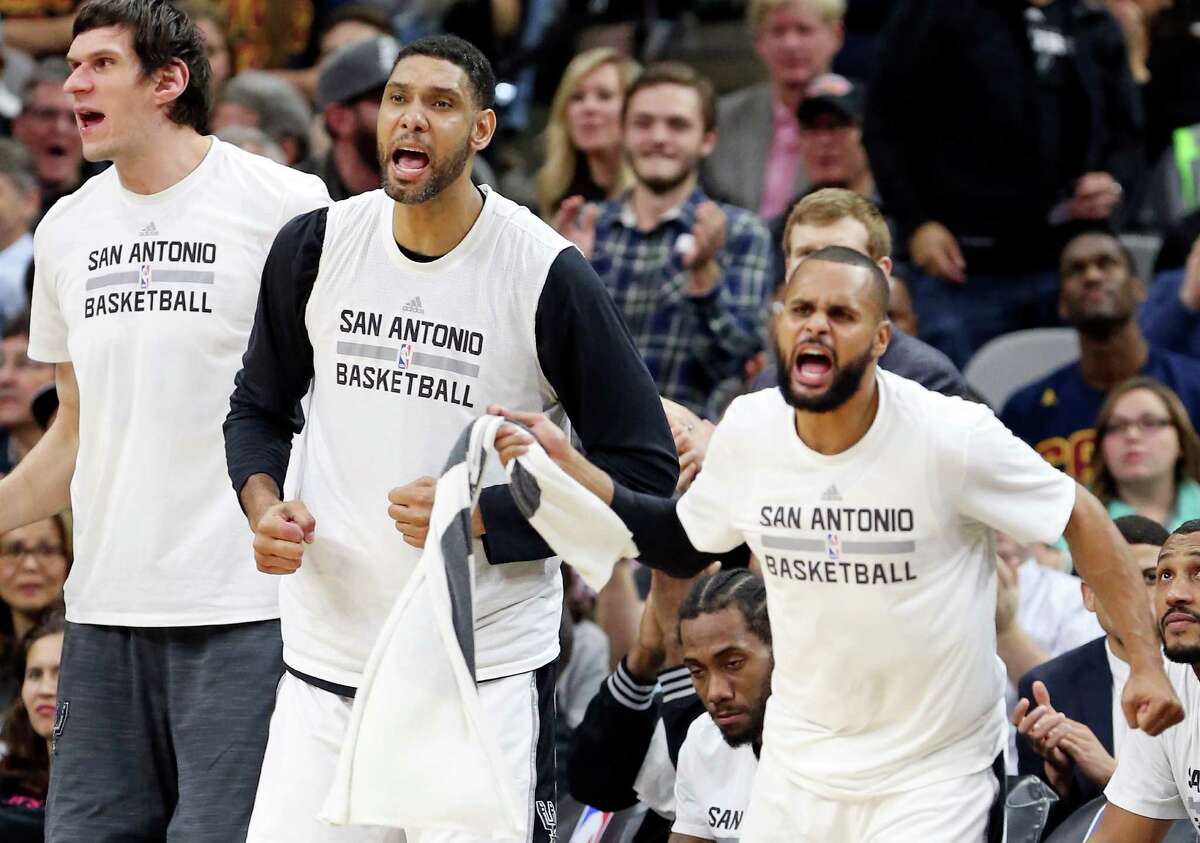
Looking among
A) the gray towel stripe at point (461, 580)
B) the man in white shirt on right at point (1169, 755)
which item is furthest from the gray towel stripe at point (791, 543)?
the man in white shirt on right at point (1169, 755)

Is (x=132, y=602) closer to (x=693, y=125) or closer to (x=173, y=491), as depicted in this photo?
(x=173, y=491)

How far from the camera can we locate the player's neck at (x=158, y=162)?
4.54 metres

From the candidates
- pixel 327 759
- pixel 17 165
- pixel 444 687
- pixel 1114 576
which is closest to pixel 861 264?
pixel 1114 576

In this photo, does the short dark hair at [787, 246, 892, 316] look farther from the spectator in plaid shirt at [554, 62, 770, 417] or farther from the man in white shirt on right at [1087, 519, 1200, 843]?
the spectator in plaid shirt at [554, 62, 770, 417]

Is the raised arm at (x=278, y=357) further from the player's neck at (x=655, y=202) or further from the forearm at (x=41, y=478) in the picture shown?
the player's neck at (x=655, y=202)

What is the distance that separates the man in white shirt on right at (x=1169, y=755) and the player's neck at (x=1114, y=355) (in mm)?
3490

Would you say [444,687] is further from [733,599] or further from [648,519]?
[733,599]

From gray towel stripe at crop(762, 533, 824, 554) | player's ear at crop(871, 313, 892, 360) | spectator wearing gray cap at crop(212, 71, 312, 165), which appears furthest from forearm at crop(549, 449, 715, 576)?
spectator wearing gray cap at crop(212, 71, 312, 165)

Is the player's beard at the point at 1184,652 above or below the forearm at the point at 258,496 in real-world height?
below

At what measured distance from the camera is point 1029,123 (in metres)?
8.07

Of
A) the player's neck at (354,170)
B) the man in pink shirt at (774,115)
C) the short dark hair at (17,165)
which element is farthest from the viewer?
the man in pink shirt at (774,115)

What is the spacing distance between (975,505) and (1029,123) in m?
4.60

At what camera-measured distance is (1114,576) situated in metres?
3.82

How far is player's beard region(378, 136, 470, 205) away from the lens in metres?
3.96
